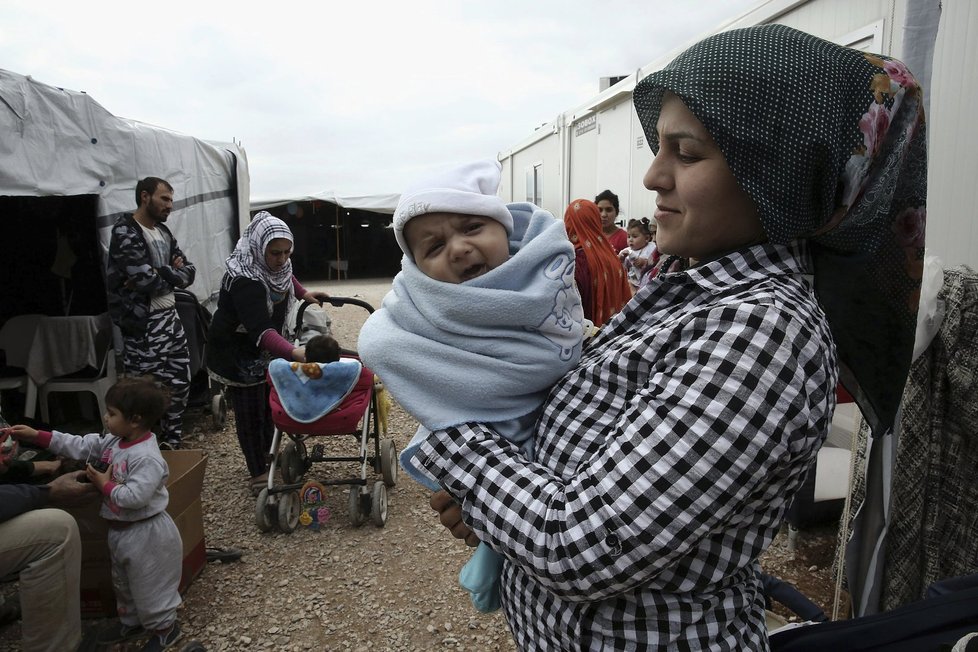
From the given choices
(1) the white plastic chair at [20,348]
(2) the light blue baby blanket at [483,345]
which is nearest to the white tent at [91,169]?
(1) the white plastic chair at [20,348]

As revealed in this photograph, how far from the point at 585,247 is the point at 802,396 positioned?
12.3 ft

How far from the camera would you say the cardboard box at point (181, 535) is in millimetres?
2932

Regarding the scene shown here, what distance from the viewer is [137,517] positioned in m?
2.80

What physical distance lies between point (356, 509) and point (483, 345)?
3.38 m

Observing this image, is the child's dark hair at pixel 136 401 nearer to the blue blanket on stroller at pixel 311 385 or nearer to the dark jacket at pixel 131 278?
the blue blanket on stroller at pixel 311 385

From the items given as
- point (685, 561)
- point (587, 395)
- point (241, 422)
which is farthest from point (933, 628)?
point (241, 422)

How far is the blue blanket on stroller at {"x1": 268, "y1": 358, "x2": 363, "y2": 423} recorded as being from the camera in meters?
3.76

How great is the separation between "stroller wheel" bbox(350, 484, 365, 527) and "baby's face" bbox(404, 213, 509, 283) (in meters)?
3.17

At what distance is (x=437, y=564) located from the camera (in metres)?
3.70

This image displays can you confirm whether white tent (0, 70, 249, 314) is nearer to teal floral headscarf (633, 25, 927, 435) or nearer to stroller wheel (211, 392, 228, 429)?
stroller wheel (211, 392, 228, 429)

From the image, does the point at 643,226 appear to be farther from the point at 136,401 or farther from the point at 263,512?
the point at 136,401

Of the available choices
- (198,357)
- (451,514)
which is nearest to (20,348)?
(198,357)

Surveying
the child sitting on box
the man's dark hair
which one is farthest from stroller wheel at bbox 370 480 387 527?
the man's dark hair

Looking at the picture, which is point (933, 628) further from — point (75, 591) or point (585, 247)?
→ point (585, 247)
